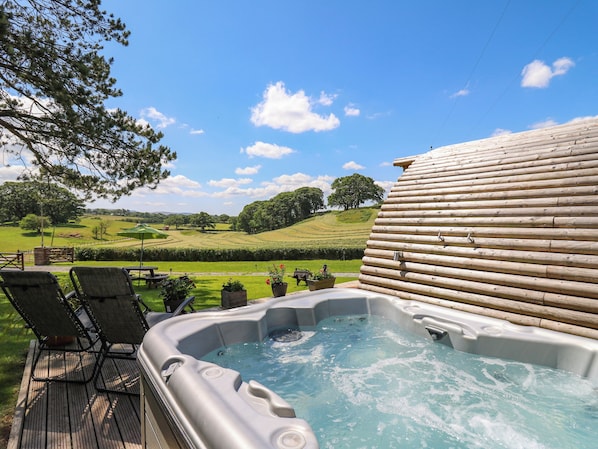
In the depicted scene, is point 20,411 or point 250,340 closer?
point 20,411

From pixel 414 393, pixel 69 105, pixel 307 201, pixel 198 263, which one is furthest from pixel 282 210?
pixel 414 393

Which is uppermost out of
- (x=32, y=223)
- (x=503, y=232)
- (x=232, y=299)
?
(x=32, y=223)

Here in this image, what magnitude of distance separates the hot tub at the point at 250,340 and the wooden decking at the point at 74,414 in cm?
30

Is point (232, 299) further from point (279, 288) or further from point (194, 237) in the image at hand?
point (194, 237)

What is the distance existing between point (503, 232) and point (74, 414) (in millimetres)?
4292

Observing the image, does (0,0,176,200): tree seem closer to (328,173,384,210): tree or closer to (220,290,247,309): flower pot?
(220,290,247,309): flower pot

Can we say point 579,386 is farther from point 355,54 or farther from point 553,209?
point 355,54

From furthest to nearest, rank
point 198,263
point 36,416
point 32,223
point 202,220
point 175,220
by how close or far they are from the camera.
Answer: point 202,220
point 175,220
point 32,223
point 198,263
point 36,416

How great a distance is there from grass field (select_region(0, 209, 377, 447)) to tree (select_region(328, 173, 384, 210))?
468 inches

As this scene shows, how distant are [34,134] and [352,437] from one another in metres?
7.21

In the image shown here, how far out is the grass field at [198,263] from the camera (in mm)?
3210

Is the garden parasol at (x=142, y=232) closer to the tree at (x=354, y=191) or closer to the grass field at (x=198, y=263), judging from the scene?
the grass field at (x=198, y=263)

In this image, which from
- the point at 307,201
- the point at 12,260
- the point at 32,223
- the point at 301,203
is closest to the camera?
the point at 12,260

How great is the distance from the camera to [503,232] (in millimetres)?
3543
